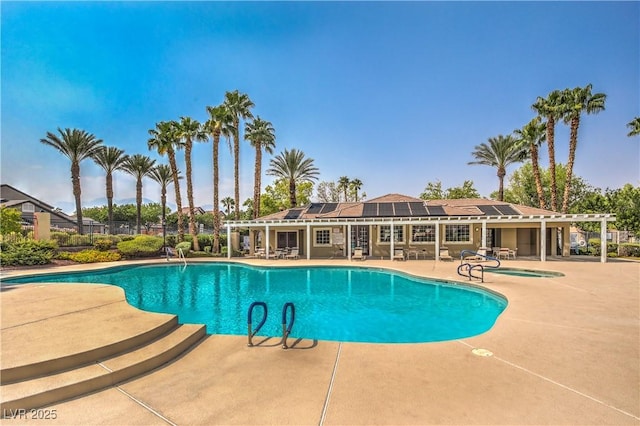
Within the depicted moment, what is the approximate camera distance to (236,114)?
26.5 meters

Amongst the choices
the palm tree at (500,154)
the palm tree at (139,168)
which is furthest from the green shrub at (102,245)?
the palm tree at (500,154)

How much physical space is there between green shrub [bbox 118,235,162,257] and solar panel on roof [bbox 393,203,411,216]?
1811cm

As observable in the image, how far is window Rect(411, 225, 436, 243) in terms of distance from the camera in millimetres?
21625

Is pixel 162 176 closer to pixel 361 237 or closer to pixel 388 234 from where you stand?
pixel 361 237

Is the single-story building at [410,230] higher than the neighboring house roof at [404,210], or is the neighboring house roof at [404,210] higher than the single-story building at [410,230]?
the neighboring house roof at [404,210]

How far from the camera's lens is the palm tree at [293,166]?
103 feet

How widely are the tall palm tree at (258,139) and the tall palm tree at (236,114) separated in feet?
6.23

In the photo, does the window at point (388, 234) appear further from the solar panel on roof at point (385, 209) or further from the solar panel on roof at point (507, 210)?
the solar panel on roof at point (507, 210)

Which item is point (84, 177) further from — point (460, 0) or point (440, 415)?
point (440, 415)

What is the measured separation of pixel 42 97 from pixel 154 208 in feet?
169

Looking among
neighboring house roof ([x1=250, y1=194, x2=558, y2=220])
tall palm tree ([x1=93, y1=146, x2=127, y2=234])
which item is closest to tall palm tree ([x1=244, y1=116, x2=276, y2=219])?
neighboring house roof ([x1=250, y1=194, x2=558, y2=220])

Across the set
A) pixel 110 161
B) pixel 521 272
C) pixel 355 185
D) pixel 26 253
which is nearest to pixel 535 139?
pixel 521 272

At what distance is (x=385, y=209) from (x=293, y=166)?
41.1 ft

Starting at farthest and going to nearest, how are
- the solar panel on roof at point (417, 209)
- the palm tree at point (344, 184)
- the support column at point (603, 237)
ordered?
1. the palm tree at point (344, 184)
2. the solar panel on roof at point (417, 209)
3. the support column at point (603, 237)
